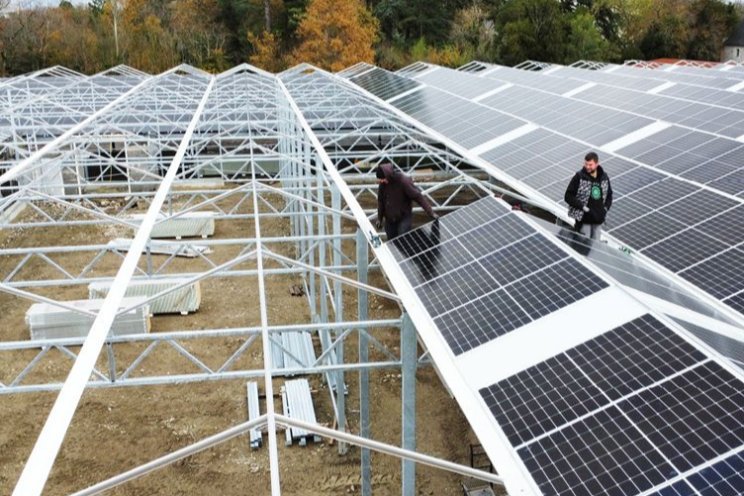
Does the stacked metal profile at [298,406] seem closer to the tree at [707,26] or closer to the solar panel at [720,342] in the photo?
the solar panel at [720,342]

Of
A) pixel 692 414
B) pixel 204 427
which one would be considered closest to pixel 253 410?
pixel 204 427

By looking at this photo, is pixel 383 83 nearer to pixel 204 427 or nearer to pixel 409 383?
pixel 204 427

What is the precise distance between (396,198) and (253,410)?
20.3ft

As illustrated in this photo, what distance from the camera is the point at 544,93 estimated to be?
25359 millimetres

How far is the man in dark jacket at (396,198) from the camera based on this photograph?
1197 cm

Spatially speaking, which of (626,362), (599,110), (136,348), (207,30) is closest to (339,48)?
(207,30)

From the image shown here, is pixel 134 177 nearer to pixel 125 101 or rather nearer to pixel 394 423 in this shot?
pixel 125 101

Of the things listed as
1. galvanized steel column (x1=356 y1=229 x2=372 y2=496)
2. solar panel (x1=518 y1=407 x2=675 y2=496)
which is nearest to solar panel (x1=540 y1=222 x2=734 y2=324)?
solar panel (x1=518 y1=407 x2=675 y2=496)

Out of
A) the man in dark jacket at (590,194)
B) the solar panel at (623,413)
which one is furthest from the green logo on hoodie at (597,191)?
the solar panel at (623,413)

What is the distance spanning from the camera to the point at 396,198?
12086 mm

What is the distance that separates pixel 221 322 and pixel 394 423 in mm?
7239

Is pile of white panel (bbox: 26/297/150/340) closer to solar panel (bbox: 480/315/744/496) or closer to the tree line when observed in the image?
solar panel (bbox: 480/315/744/496)

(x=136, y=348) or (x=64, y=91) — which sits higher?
(x=64, y=91)

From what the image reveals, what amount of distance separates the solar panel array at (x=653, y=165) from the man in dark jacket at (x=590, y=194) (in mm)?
571
